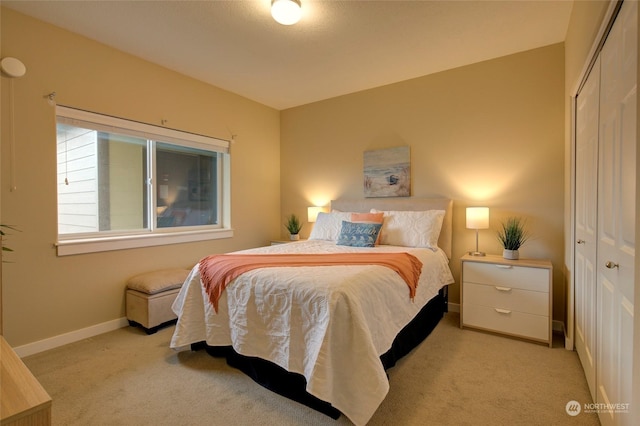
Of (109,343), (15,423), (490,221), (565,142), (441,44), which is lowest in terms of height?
(109,343)

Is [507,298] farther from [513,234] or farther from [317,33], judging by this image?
[317,33]

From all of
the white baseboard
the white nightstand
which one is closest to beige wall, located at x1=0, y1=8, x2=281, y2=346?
the white baseboard

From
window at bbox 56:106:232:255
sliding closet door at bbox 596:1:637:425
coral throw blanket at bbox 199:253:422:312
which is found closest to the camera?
sliding closet door at bbox 596:1:637:425

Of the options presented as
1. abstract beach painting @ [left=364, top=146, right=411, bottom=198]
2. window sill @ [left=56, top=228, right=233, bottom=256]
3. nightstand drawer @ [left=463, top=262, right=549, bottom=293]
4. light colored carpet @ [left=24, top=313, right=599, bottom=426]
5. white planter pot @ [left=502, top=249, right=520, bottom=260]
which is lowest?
light colored carpet @ [left=24, top=313, right=599, bottom=426]

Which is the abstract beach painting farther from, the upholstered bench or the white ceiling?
the upholstered bench

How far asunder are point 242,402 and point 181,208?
99.4 inches

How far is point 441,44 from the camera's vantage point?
108 inches

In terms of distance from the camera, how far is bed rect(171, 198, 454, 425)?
1.47 meters

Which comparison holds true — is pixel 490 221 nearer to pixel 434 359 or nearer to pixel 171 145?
pixel 434 359

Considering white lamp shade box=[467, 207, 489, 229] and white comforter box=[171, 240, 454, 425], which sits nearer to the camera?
white comforter box=[171, 240, 454, 425]

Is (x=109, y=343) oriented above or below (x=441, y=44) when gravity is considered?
below

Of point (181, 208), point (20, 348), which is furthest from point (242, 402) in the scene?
point (181, 208)

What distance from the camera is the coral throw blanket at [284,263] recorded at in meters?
2.04

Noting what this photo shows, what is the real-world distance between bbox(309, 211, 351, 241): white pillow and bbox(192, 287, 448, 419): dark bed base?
1.30m
